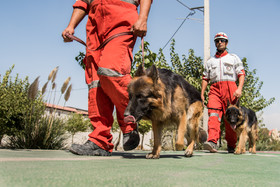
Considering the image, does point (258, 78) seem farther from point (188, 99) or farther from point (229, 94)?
point (188, 99)

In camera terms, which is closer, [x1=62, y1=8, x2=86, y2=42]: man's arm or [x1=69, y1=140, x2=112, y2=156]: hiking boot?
[x1=69, y1=140, x2=112, y2=156]: hiking boot

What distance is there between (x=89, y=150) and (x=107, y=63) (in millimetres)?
1165

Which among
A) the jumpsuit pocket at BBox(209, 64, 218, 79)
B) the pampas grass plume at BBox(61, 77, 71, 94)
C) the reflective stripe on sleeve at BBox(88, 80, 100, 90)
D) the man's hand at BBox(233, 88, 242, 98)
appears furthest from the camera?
the pampas grass plume at BBox(61, 77, 71, 94)

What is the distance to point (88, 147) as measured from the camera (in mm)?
3504

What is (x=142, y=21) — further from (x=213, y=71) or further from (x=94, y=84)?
(x=213, y=71)

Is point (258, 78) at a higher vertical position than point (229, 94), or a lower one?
higher

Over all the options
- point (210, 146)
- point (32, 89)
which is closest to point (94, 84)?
point (210, 146)

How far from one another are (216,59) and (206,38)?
5.68m

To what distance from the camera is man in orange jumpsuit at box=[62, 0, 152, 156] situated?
3385 mm

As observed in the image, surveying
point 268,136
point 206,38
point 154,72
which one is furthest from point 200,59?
point 154,72

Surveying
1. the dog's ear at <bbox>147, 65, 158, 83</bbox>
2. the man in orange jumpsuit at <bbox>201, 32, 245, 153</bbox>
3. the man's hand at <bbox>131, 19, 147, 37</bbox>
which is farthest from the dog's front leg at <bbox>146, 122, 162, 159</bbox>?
the man in orange jumpsuit at <bbox>201, 32, 245, 153</bbox>

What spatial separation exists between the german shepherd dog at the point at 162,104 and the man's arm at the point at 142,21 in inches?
19.1

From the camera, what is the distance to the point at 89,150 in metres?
3.50

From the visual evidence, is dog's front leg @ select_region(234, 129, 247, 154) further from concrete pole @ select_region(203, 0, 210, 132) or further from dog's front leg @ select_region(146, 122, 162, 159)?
concrete pole @ select_region(203, 0, 210, 132)
